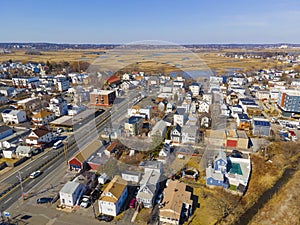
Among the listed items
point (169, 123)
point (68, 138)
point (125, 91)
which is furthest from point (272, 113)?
point (68, 138)

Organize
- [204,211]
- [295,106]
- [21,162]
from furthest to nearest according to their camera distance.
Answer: [295,106], [21,162], [204,211]

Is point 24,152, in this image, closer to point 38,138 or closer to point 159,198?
point 38,138

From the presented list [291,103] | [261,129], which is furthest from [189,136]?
[291,103]

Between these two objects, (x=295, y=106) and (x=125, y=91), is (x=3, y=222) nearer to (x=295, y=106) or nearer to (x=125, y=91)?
(x=125, y=91)

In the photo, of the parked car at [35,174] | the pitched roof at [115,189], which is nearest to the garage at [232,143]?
the pitched roof at [115,189]

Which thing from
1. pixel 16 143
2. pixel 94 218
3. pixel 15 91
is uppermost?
pixel 15 91

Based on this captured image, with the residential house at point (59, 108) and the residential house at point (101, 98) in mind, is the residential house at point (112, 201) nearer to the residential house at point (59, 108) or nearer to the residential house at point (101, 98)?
the residential house at point (59, 108)
